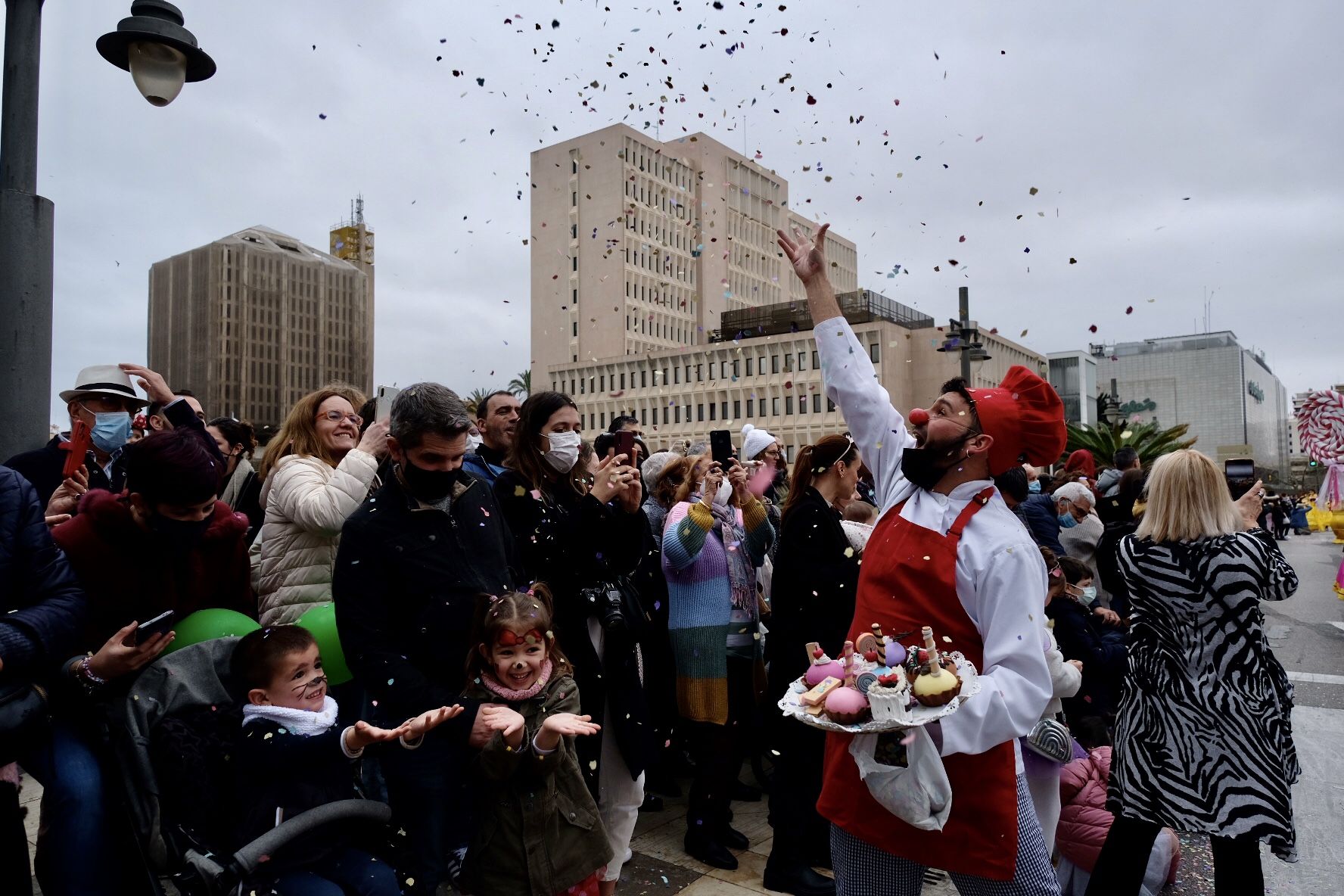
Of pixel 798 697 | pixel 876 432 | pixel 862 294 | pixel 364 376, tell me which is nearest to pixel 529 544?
pixel 876 432

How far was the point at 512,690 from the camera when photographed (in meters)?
3.06

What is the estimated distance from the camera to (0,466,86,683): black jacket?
264 centimetres

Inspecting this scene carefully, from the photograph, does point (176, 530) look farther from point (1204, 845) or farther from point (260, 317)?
point (260, 317)

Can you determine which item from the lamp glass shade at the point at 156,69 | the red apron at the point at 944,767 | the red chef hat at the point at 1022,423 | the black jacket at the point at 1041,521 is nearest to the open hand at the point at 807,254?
the red chef hat at the point at 1022,423

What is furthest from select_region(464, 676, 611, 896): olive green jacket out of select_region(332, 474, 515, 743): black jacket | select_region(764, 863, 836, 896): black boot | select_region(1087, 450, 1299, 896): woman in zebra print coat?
select_region(1087, 450, 1299, 896): woman in zebra print coat

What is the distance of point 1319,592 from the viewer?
16719 millimetres

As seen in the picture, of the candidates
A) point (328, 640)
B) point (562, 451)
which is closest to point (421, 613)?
point (328, 640)

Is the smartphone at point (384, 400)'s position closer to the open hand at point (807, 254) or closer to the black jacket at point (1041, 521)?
the open hand at point (807, 254)

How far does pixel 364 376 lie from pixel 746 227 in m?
40.0

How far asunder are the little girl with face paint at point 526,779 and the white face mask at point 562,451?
111 cm

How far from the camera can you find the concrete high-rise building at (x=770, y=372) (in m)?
69.4

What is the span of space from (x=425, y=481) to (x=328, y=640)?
794mm

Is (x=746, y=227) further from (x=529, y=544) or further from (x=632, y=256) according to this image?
(x=529, y=544)

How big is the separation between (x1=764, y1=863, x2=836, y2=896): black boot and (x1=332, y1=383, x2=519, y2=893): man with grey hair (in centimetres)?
173
